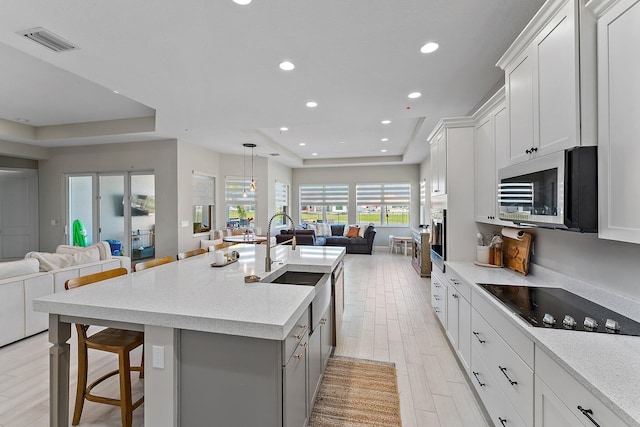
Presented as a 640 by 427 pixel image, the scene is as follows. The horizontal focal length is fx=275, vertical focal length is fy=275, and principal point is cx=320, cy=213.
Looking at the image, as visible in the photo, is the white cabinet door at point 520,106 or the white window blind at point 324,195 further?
the white window blind at point 324,195

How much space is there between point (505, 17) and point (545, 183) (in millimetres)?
1408

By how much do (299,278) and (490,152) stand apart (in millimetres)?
2189

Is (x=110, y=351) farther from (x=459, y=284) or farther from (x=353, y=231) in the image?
(x=353, y=231)

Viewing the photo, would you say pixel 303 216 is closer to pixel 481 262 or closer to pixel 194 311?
pixel 481 262

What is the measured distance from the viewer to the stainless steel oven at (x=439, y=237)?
309 centimetres

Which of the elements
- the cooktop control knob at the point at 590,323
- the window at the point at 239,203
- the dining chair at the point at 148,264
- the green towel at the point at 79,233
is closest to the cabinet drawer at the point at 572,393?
the cooktop control knob at the point at 590,323

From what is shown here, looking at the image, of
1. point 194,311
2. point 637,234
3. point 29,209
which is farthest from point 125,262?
point 637,234

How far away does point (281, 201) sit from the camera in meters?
9.32

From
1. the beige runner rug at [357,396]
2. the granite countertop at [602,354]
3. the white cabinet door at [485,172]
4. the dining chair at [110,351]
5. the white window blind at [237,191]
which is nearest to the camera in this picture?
the granite countertop at [602,354]

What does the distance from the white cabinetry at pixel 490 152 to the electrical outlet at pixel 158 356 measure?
8.72ft

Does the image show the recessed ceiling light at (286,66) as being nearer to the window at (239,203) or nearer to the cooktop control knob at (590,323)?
the cooktop control knob at (590,323)

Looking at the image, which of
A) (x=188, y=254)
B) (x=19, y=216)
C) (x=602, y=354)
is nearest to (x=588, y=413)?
(x=602, y=354)

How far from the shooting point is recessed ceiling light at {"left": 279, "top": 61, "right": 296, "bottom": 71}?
278 cm

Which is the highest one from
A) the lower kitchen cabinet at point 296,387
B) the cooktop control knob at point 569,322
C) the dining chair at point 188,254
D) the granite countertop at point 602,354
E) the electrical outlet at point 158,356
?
the dining chair at point 188,254
